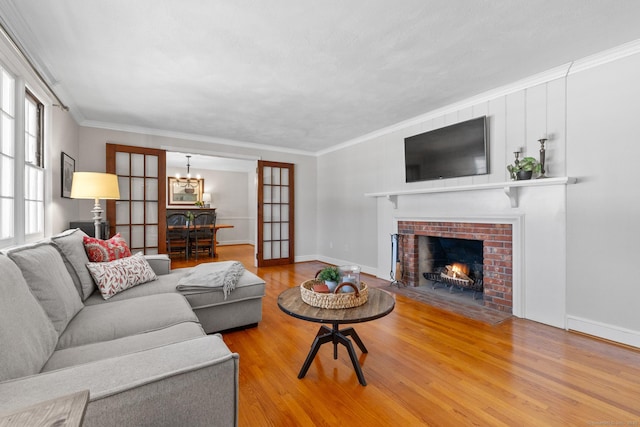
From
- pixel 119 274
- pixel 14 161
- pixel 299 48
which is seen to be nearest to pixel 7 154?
pixel 14 161

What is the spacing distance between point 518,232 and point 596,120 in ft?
3.66

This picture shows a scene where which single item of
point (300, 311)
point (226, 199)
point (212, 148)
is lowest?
point (300, 311)

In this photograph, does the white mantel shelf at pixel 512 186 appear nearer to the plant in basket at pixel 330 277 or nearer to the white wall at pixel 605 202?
the white wall at pixel 605 202

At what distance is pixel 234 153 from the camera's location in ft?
17.0

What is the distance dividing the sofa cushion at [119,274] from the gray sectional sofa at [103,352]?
0.07 m

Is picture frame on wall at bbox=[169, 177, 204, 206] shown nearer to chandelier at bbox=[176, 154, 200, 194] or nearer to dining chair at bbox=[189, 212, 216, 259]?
chandelier at bbox=[176, 154, 200, 194]

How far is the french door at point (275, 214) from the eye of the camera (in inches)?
217

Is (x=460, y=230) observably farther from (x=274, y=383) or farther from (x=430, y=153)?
(x=274, y=383)

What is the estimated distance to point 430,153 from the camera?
3.68m

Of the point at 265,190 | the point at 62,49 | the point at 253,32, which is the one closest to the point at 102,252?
the point at 62,49

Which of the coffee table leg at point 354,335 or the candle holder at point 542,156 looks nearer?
the coffee table leg at point 354,335

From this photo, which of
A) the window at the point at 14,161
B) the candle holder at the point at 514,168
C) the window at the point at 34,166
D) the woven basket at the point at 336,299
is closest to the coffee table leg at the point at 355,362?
the woven basket at the point at 336,299

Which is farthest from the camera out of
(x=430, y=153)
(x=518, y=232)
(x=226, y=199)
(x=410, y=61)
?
(x=226, y=199)

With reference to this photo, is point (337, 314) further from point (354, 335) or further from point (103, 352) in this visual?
point (103, 352)
